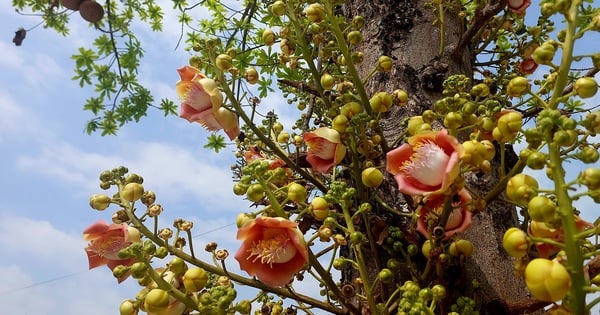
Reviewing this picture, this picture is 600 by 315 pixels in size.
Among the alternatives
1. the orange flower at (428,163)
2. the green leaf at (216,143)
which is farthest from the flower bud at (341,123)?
the green leaf at (216,143)

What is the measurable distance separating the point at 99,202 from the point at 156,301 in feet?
0.79

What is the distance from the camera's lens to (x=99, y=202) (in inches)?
33.0

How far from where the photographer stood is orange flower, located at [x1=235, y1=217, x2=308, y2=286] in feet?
2.36

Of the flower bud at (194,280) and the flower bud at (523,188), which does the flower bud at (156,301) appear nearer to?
the flower bud at (194,280)

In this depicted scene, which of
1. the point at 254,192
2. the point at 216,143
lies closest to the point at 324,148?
the point at 254,192

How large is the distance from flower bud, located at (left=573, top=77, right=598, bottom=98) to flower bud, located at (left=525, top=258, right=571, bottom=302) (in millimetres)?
252

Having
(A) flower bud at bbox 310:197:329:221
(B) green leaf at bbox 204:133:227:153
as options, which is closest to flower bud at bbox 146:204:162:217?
(A) flower bud at bbox 310:197:329:221

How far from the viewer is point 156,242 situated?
2.60 feet

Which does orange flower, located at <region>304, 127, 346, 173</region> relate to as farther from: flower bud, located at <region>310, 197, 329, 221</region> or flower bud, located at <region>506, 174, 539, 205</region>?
flower bud, located at <region>506, 174, 539, 205</region>

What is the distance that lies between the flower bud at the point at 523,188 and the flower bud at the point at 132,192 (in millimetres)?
558

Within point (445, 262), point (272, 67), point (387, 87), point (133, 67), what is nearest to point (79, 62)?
point (133, 67)

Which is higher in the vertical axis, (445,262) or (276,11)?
(276,11)

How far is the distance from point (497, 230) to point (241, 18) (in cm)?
158

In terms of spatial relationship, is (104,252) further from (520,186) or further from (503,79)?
(503,79)
